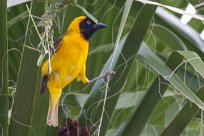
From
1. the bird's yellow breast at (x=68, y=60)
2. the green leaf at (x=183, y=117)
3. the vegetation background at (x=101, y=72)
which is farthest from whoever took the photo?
the green leaf at (x=183, y=117)

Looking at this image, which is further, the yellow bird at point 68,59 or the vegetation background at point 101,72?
the vegetation background at point 101,72

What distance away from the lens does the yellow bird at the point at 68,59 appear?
2.43ft

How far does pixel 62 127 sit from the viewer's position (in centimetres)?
95

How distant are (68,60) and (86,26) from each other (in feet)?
0.22

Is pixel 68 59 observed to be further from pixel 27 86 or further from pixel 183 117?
pixel 183 117

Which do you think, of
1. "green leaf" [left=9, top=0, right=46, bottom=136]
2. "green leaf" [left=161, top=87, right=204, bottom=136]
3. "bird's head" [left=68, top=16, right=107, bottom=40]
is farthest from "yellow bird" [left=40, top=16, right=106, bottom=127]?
"green leaf" [left=161, top=87, right=204, bottom=136]

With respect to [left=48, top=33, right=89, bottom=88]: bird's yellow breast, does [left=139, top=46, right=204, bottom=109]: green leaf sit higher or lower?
lower

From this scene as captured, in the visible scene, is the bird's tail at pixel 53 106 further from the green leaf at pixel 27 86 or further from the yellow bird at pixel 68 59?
the green leaf at pixel 27 86

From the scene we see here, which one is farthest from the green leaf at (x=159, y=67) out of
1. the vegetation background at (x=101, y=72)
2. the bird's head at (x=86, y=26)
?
the bird's head at (x=86, y=26)

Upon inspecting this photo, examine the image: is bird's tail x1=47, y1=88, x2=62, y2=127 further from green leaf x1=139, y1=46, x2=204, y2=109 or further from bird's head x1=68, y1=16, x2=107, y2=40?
green leaf x1=139, y1=46, x2=204, y2=109

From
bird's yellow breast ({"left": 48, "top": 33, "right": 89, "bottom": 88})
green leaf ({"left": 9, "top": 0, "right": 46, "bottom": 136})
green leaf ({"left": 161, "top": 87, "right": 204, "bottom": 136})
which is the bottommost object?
green leaf ({"left": 161, "top": 87, "right": 204, "bottom": 136})

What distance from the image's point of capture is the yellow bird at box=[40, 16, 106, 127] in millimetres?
742

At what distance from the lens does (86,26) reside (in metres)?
0.77

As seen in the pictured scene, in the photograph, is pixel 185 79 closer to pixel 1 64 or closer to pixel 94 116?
pixel 94 116
